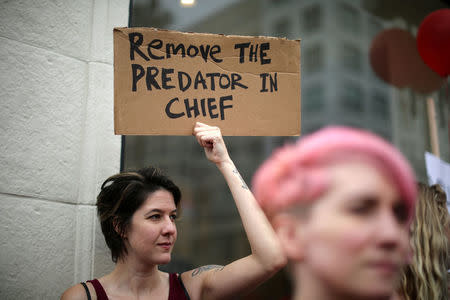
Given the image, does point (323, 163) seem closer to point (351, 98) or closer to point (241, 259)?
point (241, 259)

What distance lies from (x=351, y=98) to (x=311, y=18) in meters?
0.68

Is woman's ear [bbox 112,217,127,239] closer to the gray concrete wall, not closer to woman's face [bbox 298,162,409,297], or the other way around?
the gray concrete wall

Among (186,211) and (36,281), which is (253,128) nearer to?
(186,211)

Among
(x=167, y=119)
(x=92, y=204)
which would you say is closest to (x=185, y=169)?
(x=92, y=204)

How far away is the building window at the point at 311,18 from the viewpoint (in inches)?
129

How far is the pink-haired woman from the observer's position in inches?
31.6

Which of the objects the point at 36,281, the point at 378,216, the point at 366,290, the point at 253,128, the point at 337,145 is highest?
the point at 253,128

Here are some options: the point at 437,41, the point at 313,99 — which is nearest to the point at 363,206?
the point at 313,99

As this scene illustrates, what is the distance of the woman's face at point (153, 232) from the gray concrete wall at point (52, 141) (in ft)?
1.49

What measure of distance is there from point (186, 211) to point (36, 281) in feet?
3.08

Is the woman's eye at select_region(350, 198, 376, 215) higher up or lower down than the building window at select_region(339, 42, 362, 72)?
lower down

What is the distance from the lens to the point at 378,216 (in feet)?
2.68

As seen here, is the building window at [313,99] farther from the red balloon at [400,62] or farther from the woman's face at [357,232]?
the woman's face at [357,232]

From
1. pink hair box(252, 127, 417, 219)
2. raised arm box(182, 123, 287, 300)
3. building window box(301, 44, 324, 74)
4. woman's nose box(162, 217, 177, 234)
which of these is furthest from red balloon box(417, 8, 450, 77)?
pink hair box(252, 127, 417, 219)
